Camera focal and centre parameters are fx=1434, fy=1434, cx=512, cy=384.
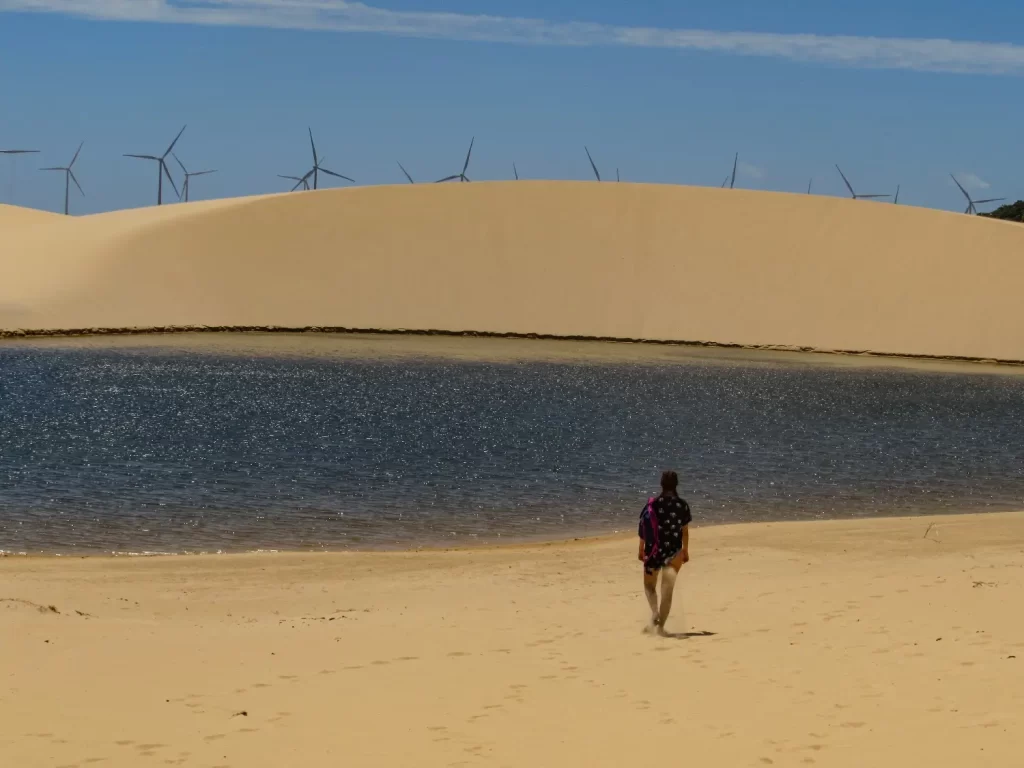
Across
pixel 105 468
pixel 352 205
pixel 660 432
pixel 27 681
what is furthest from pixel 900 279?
pixel 27 681

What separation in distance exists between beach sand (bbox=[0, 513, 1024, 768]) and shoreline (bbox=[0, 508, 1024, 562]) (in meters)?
0.41

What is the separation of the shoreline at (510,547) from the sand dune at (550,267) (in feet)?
172

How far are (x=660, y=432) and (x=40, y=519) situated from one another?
627 inches

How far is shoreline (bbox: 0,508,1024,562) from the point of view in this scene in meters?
14.3

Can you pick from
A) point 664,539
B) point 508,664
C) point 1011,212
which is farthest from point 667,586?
point 1011,212

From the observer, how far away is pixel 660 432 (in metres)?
29.9

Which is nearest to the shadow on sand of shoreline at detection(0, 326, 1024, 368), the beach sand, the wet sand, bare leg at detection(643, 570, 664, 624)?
the beach sand

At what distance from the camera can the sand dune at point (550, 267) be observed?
232ft

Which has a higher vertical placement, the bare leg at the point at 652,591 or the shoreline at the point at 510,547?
the bare leg at the point at 652,591

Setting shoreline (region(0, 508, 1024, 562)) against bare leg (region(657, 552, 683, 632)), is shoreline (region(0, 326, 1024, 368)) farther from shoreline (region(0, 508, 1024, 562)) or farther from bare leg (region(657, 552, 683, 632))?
bare leg (region(657, 552, 683, 632))

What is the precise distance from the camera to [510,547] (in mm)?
15898

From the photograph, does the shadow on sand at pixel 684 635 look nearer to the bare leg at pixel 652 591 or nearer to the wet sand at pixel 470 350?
the bare leg at pixel 652 591

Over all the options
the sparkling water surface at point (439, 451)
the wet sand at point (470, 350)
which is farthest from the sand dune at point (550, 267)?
the sparkling water surface at point (439, 451)

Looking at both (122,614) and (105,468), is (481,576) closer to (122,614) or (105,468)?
(122,614)
